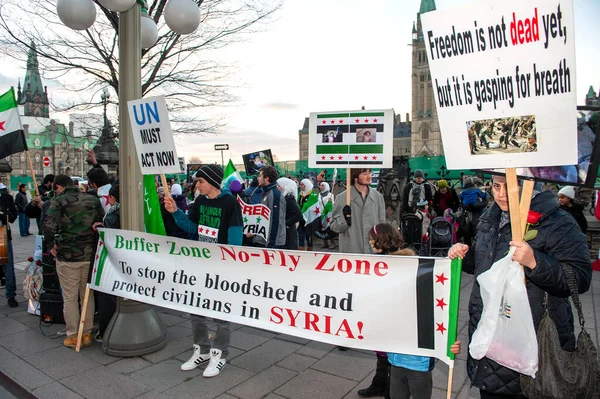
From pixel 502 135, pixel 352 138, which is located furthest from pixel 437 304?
pixel 352 138

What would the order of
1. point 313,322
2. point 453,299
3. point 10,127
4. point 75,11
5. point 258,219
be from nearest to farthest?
1. point 453,299
2. point 313,322
3. point 75,11
4. point 258,219
5. point 10,127

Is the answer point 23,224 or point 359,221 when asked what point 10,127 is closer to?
point 359,221

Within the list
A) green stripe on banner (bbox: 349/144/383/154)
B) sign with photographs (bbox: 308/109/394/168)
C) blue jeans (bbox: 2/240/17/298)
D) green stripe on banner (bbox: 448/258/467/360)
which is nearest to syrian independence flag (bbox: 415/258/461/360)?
green stripe on banner (bbox: 448/258/467/360)

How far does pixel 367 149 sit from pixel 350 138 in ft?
0.77

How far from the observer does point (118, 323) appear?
4.65 metres

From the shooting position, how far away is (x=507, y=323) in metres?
2.34

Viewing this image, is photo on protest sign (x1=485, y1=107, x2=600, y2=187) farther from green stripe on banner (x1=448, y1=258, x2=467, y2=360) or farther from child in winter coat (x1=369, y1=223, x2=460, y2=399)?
child in winter coat (x1=369, y1=223, x2=460, y2=399)

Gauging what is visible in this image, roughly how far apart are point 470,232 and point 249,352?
5801 millimetres

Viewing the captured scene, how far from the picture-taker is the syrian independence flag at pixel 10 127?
630cm

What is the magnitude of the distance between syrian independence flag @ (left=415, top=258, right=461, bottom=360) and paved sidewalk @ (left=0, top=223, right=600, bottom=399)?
1140 millimetres

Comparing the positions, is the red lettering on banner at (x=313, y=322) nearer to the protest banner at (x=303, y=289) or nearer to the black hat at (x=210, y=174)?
the protest banner at (x=303, y=289)

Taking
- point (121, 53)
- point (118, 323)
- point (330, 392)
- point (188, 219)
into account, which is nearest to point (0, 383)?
point (118, 323)

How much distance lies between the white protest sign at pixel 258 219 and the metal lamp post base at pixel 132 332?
184cm

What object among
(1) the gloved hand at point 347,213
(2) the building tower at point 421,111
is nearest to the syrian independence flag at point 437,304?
(1) the gloved hand at point 347,213
